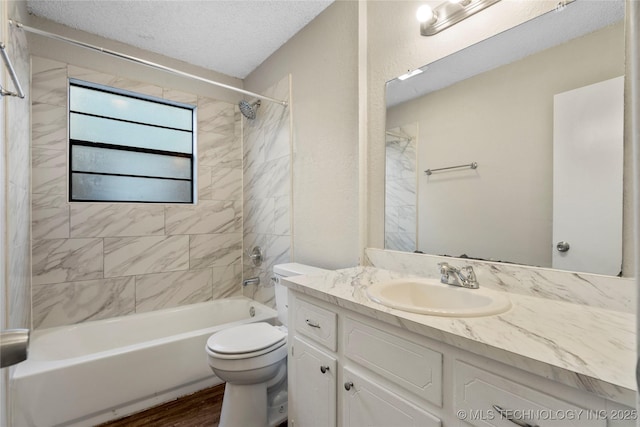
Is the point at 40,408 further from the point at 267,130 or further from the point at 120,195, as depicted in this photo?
the point at 267,130

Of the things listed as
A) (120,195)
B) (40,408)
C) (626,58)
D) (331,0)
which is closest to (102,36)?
(120,195)

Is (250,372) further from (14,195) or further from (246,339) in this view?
(14,195)

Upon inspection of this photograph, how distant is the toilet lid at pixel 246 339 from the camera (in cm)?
154

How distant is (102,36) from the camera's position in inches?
89.8

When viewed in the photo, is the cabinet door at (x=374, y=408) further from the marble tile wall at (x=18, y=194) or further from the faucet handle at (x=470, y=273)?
the marble tile wall at (x=18, y=194)

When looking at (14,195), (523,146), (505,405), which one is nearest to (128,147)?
(14,195)

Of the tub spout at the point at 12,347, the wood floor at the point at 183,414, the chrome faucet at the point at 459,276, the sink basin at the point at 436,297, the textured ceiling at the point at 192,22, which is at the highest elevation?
the textured ceiling at the point at 192,22

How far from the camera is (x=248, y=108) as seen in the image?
260 centimetres

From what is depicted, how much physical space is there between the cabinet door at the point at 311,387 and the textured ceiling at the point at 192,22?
208 centimetres

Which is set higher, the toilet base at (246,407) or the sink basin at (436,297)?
the sink basin at (436,297)

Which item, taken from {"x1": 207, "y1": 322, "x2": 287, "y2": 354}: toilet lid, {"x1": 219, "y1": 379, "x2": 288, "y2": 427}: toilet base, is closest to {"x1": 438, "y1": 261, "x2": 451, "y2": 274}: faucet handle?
{"x1": 207, "y1": 322, "x2": 287, "y2": 354}: toilet lid

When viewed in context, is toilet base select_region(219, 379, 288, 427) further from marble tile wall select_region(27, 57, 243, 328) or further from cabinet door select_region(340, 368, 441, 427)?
marble tile wall select_region(27, 57, 243, 328)

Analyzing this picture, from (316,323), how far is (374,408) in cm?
36

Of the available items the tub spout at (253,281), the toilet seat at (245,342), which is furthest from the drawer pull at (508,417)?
the tub spout at (253,281)
